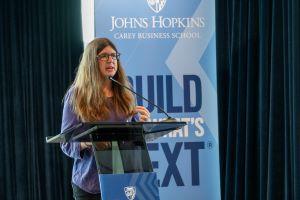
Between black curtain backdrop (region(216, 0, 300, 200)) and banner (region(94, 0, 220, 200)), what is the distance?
0.15 meters

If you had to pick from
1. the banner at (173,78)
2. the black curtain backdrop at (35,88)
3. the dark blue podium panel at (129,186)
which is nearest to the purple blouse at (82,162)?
the dark blue podium panel at (129,186)

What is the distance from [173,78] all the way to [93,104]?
1960mm

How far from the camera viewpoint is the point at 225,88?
4188 mm

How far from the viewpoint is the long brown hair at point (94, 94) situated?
6.91 feet

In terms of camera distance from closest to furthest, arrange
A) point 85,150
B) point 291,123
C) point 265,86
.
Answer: point 85,150 < point 291,123 < point 265,86

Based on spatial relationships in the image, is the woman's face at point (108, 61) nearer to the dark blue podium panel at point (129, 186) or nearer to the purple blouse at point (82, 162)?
the purple blouse at point (82, 162)

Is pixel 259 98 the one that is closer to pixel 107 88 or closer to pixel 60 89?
pixel 60 89

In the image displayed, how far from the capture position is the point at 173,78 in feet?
13.2

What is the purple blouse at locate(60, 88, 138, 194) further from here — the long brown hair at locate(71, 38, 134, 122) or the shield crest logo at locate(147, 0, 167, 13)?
the shield crest logo at locate(147, 0, 167, 13)

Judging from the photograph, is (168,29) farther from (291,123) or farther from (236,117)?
(291,123)

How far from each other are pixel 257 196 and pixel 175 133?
770 mm

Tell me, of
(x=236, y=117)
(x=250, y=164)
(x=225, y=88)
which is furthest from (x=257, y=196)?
(x=225, y=88)

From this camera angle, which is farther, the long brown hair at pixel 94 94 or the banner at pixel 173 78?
the banner at pixel 173 78

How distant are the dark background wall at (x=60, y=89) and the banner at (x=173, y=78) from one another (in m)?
0.17
